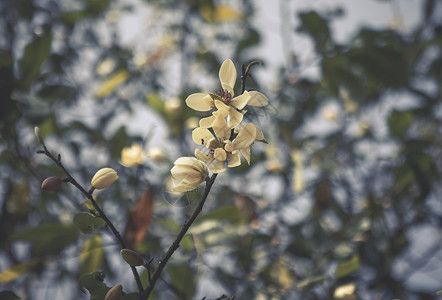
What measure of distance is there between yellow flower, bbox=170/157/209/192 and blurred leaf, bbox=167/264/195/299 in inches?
14.2

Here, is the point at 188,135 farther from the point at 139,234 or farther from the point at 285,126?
the point at 139,234

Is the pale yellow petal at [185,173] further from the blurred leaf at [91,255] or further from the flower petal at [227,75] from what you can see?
the blurred leaf at [91,255]

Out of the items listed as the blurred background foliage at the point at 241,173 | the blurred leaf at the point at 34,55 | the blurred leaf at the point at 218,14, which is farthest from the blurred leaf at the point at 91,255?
the blurred leaf at the point at 218,14

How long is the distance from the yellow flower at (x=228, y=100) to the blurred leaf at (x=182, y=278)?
1.37 feet

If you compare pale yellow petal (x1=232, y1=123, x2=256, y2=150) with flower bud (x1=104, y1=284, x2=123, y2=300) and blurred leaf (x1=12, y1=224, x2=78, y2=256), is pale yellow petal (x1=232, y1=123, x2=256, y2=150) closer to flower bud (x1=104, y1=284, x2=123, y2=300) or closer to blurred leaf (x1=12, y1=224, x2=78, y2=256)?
flower bud (x1=104, y1=284, x2=123, y2=300)

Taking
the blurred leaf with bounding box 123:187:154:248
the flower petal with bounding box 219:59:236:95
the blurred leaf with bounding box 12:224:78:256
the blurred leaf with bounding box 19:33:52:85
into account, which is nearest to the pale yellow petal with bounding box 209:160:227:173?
the flower petal with bounding box 219:59:236:95

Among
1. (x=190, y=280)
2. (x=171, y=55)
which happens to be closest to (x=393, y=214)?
(x=190, y=280)

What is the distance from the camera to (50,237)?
2.27 ft

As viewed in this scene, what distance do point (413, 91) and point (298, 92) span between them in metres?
0.38

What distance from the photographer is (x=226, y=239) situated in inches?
32.2

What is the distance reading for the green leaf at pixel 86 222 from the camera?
400mm

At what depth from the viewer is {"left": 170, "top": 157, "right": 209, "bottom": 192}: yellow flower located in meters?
0.40

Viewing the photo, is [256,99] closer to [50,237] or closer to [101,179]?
[101,179]

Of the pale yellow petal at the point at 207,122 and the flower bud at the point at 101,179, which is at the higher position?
the pale yellow petal at the point at 207,122
